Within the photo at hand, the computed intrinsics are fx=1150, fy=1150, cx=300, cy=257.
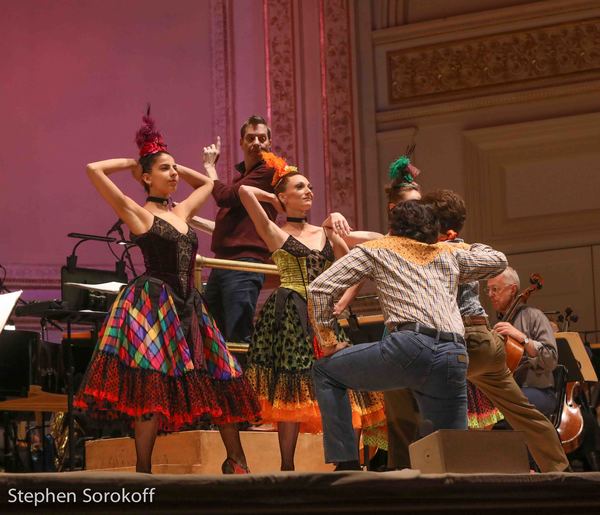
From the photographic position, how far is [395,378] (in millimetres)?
4098

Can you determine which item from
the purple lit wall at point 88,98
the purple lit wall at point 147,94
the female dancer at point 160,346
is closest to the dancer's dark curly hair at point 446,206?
the female dancer at point 160,346

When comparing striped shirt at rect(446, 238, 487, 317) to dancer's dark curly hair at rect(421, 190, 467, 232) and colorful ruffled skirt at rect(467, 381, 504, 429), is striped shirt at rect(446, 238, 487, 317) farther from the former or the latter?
colorful ruffled skirt at rect(467, 381, 504, 429)

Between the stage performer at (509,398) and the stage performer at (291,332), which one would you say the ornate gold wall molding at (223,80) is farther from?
the stage performer at (509,398)

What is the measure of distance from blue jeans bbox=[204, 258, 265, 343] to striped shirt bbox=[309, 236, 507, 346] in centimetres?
182

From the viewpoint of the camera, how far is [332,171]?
941cm

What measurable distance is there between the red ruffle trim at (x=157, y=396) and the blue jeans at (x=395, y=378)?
31.0 inches

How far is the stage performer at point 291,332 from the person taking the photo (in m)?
5.15

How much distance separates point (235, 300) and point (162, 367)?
4.44 ft

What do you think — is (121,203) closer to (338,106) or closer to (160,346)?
(160,346)

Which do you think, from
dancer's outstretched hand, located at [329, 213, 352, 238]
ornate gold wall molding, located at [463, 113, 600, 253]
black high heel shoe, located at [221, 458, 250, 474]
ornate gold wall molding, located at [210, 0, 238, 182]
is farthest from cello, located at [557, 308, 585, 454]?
ornate gold wall molding, located at [210, 0, 238, 182]

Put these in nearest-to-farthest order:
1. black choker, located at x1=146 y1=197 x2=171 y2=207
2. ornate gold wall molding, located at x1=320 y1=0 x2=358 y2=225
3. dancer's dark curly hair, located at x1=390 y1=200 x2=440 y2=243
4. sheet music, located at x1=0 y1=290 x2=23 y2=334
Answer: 1. dancer's dark curly hair, located at x1=390 y1=200 x2=440 y2=243
2. sheet music, located at x1=0 y1=290 x2=23 y2=334
3. black choker, located at x1=146 y1=197 x2=171 y2=207
4. ornate gold wall molding, located at x1=320 y1=0 x2=358 y2=225

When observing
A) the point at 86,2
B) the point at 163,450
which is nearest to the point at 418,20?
the point at 86,2

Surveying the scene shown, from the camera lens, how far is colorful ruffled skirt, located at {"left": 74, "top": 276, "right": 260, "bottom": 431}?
185 inches

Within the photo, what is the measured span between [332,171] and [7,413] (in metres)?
3.54
